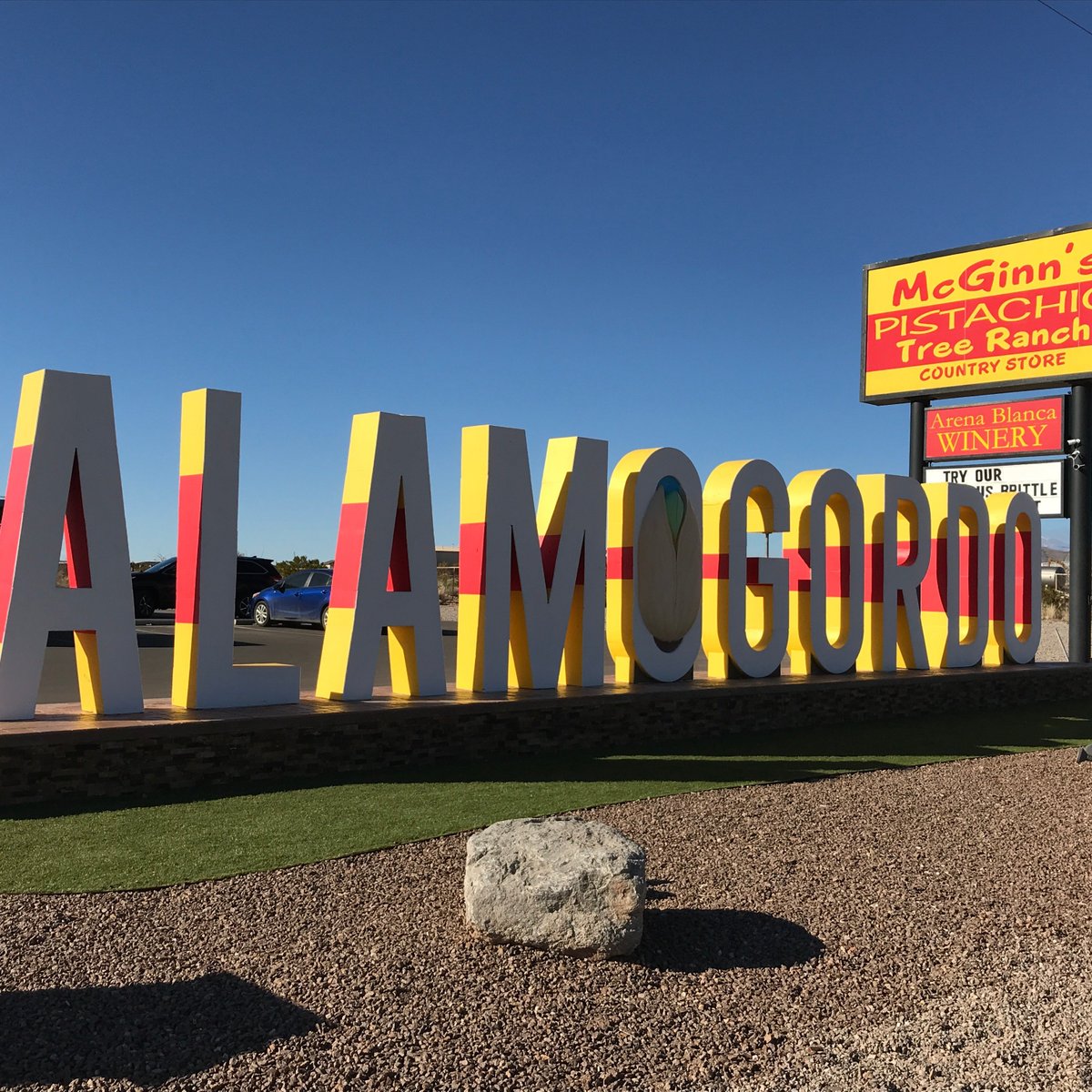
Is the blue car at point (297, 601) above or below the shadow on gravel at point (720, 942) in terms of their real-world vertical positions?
above

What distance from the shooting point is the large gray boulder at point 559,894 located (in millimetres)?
4996

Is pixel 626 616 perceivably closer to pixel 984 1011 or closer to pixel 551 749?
pixel 551 749

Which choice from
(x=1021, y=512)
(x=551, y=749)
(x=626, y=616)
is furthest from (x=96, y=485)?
(x=1021, y=512)

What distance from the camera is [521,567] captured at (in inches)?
431

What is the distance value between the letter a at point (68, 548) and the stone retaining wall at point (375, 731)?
1.22 feet

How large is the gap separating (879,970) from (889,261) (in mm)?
16242

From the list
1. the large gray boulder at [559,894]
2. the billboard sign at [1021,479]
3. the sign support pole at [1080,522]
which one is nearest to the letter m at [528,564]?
the large gray boulder at [559,894]

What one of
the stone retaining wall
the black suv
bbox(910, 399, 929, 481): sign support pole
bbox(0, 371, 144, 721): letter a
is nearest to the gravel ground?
the stone retaining wall

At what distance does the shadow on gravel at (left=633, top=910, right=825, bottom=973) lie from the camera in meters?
5.07

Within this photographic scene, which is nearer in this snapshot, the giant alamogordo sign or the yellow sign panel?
the giant alamogordo sign

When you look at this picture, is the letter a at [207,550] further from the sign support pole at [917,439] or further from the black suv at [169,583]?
the black suv at [169,583]

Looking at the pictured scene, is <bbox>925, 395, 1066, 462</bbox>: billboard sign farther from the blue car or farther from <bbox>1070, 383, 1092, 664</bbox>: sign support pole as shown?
the blue car

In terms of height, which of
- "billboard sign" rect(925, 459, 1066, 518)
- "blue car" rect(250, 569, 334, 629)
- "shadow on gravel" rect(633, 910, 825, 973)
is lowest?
→ "shadow on gravel" rect(633, 910, 825, 973)

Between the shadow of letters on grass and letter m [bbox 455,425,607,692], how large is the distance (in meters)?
5.28
